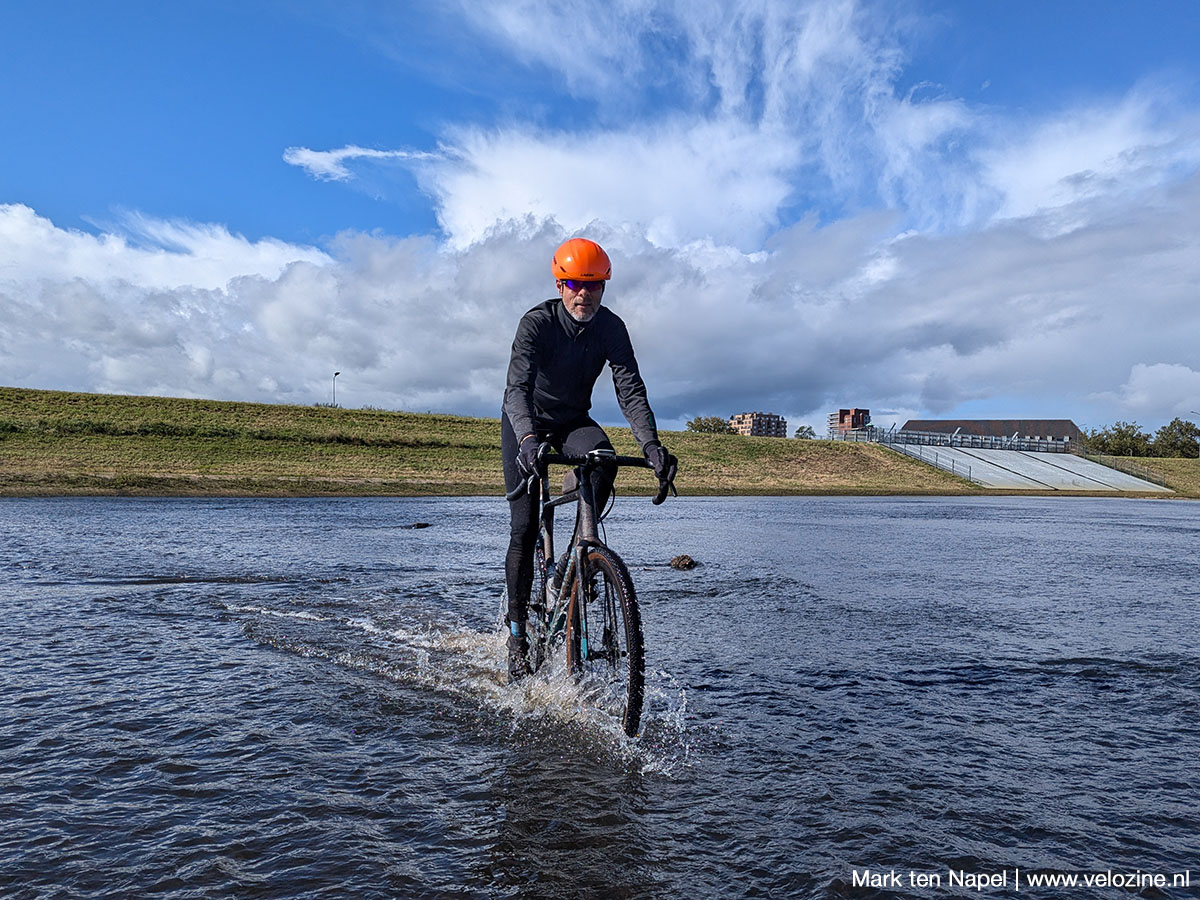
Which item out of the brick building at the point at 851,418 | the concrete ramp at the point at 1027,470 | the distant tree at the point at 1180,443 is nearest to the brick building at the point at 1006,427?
the brick building at the point at 851,418

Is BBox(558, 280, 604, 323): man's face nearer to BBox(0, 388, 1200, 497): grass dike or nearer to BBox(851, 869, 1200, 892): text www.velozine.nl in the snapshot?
BBox(851, 869, 1200, 892): text www.velozine.nl

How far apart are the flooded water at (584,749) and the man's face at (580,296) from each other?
219 cm

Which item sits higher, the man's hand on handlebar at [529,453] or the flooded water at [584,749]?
the man's hand on handlebar at [529,453]

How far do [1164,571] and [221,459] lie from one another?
40.4 meters

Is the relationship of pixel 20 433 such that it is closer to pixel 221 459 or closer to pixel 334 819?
pixel 221 459

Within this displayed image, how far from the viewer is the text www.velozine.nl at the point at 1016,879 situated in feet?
8.91

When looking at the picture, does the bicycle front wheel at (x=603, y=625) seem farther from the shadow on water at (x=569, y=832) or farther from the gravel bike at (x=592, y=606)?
the shadow on water at (x=569, y=832)

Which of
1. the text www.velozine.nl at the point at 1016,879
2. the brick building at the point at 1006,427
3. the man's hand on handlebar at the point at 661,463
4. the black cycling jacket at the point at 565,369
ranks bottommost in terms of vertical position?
the text www.velozine.nl at the point at 1016,879

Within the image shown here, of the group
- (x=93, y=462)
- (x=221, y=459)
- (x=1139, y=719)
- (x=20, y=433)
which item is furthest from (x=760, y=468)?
(x=1139, y=719)

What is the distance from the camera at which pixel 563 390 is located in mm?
4969

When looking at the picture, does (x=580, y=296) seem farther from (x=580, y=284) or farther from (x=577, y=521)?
(x=577, y=521)

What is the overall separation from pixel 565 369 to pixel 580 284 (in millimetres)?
556

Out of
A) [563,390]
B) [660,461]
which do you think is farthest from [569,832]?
[563,390]

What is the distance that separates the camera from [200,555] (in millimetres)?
11711
